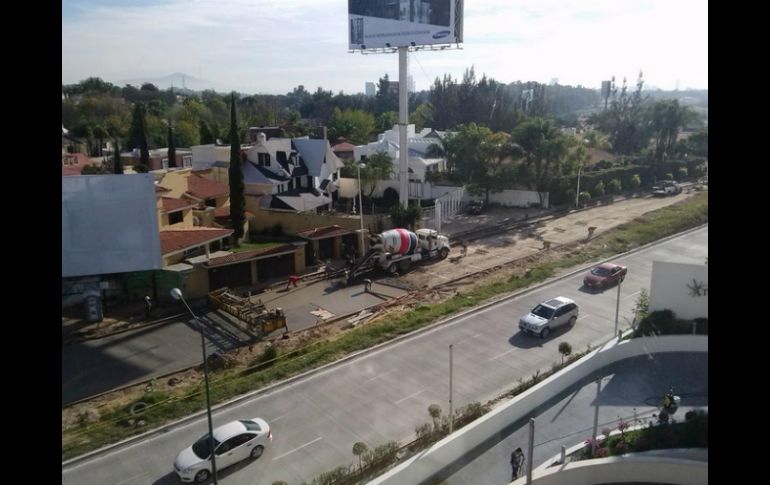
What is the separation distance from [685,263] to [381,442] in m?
9.18

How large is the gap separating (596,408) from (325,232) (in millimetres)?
16008

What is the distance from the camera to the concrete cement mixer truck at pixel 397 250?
22031 millimetres

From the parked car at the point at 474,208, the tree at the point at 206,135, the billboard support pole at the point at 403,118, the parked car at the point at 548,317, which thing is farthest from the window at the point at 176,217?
the tree at the point at 206,135

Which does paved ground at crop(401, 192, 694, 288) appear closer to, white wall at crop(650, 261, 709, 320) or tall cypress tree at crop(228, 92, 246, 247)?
tall cypress tree at crop(228, 92, 246, 247)

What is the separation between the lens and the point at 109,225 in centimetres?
1652

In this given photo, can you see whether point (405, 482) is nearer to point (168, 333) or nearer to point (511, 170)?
point (168, 333)

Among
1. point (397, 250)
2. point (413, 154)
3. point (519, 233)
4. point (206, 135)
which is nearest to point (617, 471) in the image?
point (397, 250)

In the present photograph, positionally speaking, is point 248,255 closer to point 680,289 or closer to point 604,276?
point 604,276

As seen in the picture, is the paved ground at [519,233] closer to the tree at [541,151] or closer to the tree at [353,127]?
the tree at [541,151]

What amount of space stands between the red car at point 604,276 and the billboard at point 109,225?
14.5 metres
